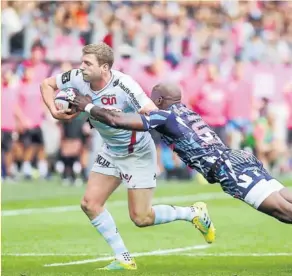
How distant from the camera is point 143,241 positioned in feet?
48.0

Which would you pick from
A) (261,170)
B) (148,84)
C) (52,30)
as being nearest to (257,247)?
(261,170)

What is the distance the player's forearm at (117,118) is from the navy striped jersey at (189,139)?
24 cm

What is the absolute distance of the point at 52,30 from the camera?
26156 mm

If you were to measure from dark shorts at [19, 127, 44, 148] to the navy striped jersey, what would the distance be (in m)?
14.1

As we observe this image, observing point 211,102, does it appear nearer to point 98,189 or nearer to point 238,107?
point 238,107

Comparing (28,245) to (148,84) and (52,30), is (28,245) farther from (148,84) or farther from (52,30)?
(52,30)

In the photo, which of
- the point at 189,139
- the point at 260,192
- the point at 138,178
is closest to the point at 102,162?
the point at 138,178

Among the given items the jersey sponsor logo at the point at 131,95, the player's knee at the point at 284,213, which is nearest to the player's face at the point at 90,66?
the jersey sponsor logo at the point at 131,95

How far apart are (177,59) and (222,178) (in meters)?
17.1

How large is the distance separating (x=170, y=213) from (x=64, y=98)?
7.16 ft

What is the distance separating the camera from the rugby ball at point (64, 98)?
10435mm

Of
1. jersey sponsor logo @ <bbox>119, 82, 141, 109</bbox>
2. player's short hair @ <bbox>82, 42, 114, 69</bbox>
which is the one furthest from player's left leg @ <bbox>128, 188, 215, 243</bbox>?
player's short hair @ <bbox>82, 42, 114, 69</bbox>

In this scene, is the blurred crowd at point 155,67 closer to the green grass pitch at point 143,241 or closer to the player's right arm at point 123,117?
Result: the green grass pitch at point 143,241

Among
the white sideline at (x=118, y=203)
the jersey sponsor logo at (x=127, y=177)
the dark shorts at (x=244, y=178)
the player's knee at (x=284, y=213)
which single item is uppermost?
the dark shorts at (x=244, y=178)
